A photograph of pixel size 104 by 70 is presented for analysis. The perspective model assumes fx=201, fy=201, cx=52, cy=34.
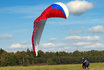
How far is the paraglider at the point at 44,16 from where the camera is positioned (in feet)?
42.9

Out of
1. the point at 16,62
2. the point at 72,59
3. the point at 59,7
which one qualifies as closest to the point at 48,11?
the point at 59,7

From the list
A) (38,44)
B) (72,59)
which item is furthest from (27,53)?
(38,44)

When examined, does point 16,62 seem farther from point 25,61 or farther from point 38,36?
point 38,36

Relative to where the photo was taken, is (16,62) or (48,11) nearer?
(48,11)

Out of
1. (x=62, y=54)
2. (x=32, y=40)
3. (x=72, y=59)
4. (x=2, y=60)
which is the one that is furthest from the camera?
(x=62, y=54)

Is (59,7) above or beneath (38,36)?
above

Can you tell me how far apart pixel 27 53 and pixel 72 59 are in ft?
54.2

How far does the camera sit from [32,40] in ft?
43.6

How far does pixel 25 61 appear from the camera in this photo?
65.2 metres

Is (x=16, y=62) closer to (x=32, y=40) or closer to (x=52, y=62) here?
(x=52, y=62)

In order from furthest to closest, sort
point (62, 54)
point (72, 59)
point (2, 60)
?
1. point (62, 54)
2. point (72, 59)
3. point (2, 60)

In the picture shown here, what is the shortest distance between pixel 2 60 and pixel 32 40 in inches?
2066

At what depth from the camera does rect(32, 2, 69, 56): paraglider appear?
515 inches

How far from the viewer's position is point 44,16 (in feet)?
43.1
